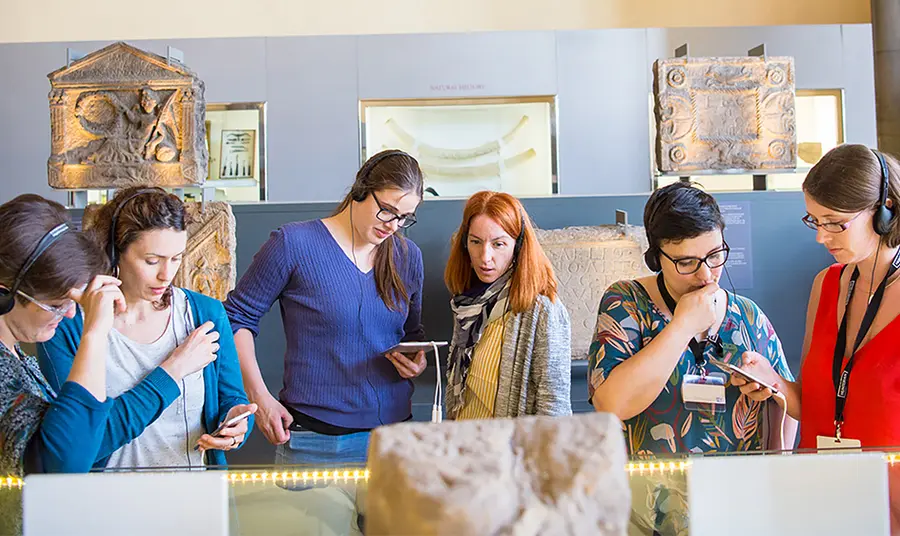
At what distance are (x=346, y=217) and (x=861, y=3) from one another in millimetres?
6814

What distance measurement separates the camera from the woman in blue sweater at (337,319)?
2273 millimetres

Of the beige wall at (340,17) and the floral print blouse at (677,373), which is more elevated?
the beige wall at (340,17)

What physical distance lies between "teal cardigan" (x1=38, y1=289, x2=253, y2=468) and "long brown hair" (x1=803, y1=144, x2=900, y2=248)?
1.42 meters

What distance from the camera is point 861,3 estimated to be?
744cm

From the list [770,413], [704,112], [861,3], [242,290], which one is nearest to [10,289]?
[242,290]

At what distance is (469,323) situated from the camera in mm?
2336

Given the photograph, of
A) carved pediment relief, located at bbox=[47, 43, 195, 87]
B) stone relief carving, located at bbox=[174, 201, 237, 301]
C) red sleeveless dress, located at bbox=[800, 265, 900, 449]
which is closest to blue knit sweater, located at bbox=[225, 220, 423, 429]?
red sleeveless dress, located at bbox=[800, 265, 900, 449]

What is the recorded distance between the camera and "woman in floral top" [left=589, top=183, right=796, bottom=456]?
183cm

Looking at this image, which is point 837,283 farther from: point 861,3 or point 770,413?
point 861,3

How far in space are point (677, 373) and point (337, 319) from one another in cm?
93

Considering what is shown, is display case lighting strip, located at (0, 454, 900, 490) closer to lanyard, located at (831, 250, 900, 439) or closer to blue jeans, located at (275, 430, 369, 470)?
lanyard, located at (831, 250, 900, 439)

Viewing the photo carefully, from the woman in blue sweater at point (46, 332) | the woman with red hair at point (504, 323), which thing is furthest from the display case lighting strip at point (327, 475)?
the woman with red hair at point (504, 323)

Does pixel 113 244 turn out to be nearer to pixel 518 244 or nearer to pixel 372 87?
pixel 518 244

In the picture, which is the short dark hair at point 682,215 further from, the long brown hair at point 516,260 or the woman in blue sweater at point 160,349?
the woman in blue sweater at point 160,349
